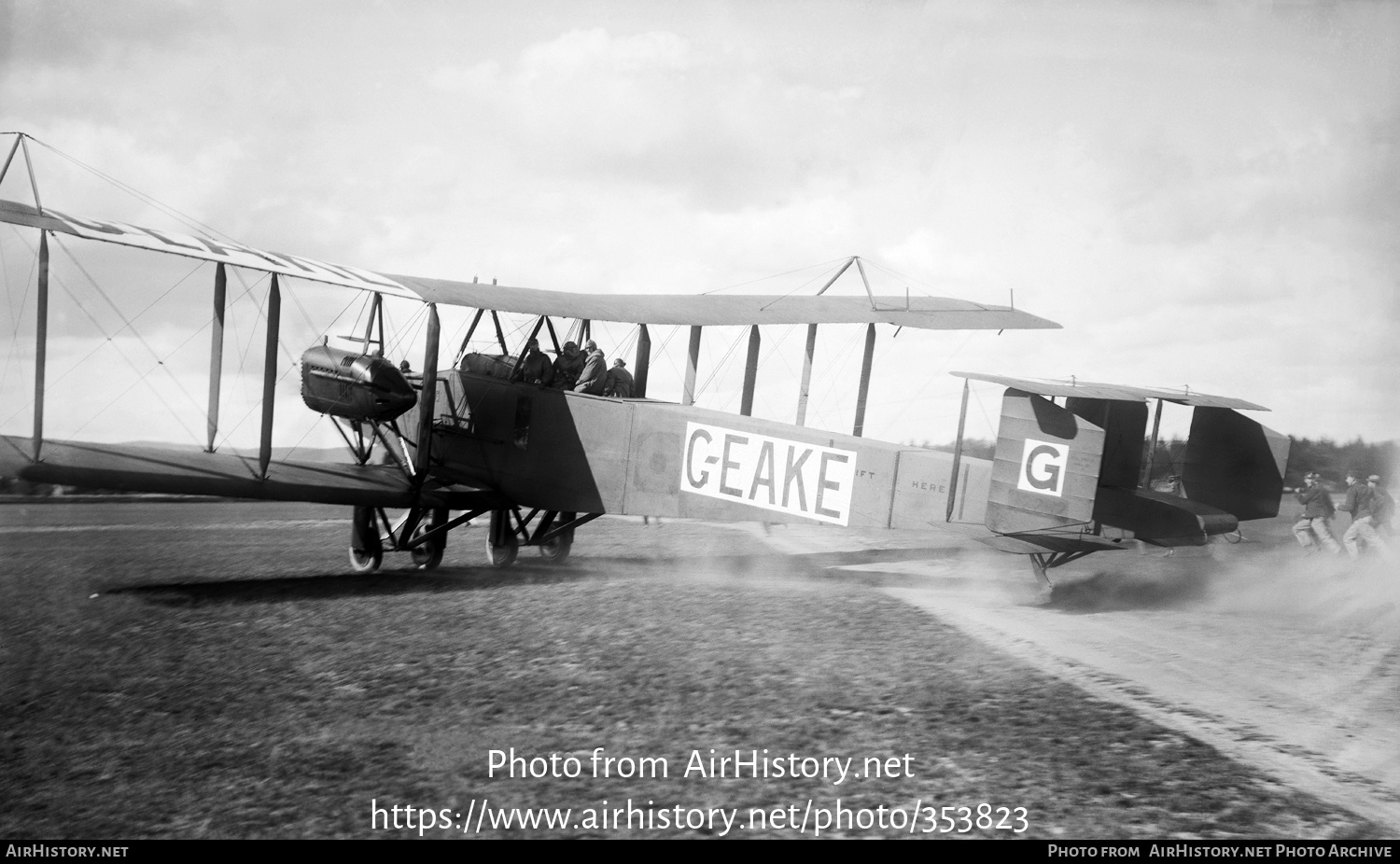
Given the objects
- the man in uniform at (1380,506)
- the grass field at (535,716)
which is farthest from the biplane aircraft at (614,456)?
the man in uniform at (1380,506)

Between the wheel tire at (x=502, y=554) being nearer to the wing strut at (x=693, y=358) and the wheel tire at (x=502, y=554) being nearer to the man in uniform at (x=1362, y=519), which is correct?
the wing strut at (x=693, y=358)

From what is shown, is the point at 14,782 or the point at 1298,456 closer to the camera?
the point at 14,782

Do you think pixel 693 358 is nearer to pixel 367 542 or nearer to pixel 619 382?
pixel 619 382

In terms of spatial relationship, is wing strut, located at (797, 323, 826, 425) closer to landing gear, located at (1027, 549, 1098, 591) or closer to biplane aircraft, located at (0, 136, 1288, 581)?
biplane aircraft, located at (0, 136, 1288, 581)

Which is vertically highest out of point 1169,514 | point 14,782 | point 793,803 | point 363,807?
point 1169,514
